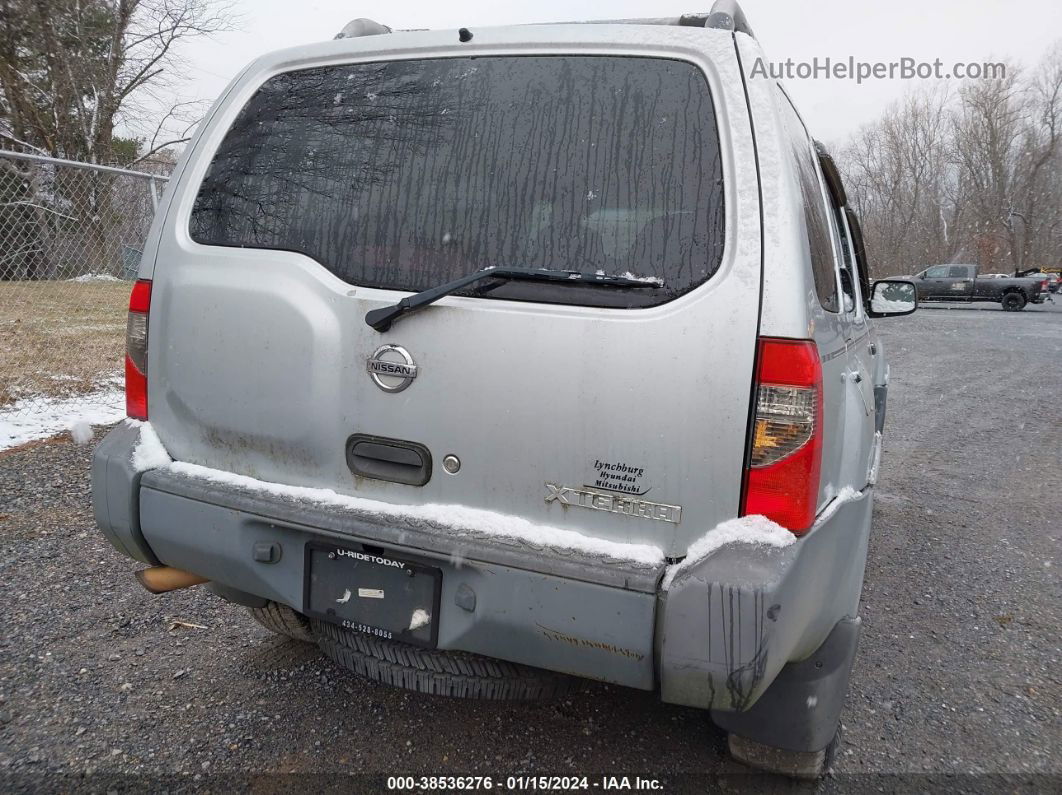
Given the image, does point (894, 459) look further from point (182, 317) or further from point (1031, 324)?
point (1031, 324)

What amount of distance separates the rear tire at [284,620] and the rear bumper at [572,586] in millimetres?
318

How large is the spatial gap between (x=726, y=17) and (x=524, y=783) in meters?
2.22

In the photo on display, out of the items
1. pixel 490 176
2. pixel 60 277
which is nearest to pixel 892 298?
pixel 490 176

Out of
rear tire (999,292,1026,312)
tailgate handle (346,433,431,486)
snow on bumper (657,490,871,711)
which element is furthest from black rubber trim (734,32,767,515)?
rear tire (999,292,1026,312)

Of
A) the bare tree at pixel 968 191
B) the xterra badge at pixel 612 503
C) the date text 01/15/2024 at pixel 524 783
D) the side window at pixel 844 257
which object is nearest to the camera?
the xterra badge at pixel 612 503

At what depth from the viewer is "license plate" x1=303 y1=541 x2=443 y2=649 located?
1768 millimetres

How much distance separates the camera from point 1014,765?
2.24 meters

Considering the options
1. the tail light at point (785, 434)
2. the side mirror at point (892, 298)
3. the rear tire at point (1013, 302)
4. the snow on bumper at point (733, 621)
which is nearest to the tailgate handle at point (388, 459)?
the snow on bumper at point (733, 621)

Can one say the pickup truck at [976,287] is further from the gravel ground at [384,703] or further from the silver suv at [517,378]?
the silver suv at [517,378]

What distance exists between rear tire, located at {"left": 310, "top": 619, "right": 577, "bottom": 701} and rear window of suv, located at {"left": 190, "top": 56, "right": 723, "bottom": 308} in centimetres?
99

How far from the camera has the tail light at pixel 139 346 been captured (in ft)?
6.98

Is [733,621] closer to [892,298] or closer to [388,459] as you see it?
[388,459]

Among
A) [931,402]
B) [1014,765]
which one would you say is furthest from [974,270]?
[1014,765]

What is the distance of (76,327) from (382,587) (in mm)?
5527
